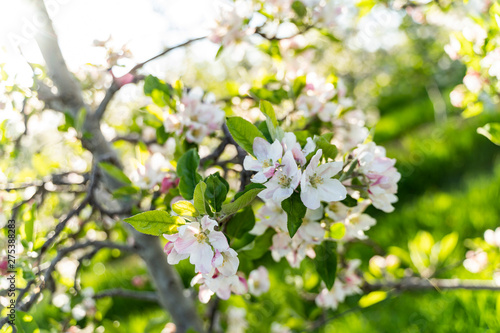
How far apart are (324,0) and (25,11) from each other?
2.81 feet

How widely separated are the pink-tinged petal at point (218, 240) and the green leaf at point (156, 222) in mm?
61

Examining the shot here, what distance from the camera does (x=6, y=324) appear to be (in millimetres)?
836

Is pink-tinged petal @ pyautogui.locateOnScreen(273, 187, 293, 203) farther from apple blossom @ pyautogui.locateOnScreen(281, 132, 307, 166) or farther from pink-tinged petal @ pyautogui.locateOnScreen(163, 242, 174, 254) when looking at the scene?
pink-tinged petal @ pyautogui.locateOnScreen(163, 242, 174, 254)

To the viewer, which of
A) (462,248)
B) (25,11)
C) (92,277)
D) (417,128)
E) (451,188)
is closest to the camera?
(25,11)

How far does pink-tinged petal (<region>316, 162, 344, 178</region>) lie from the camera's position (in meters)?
0.67

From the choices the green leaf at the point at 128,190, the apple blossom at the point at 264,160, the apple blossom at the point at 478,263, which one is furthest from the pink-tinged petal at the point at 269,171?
the apple blossom at the point at 478,263

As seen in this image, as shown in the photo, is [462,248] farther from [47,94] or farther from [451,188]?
[47,94]

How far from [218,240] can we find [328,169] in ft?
0.70

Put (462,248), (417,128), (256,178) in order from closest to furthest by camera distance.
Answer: (256,178) < (462,248) < (417,128)

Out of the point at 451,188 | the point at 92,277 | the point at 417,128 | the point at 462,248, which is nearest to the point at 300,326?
the point at 462,248

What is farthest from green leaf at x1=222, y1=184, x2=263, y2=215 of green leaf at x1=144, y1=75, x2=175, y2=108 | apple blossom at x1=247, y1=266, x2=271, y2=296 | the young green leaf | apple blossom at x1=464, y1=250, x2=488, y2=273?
apple blossom at x1=464, y1=250, x2=488, y2=273

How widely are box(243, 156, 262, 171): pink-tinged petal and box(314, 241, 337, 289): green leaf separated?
0.83 ft

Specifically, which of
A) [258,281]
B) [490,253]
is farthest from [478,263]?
[258,281]

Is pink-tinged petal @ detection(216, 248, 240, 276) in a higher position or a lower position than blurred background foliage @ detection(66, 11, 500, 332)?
higher
